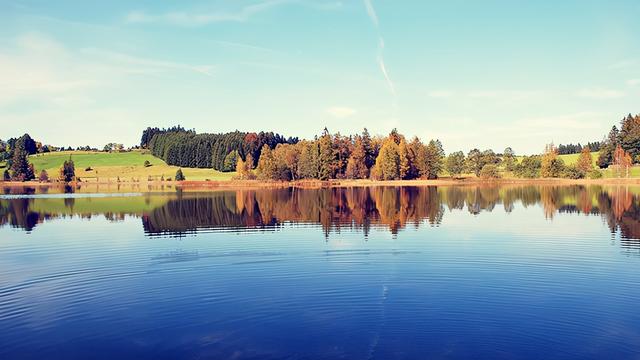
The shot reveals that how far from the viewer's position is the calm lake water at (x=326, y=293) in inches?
788

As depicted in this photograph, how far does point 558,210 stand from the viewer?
244 feet

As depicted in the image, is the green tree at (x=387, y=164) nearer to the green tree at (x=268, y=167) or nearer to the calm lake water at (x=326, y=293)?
the green tree at (x=268, y=167)

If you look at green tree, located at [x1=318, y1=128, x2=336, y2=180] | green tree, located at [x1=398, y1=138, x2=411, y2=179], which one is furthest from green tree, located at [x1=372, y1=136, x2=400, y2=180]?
green tree, located at [x1=318, y1=128, x2=336, y2=180]

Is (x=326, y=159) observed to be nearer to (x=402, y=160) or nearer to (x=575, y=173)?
(x=402, y=160)

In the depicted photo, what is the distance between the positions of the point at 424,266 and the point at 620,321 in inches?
537

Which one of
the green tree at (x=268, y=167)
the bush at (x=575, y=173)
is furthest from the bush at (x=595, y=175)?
the green tree at (x=268, y=167)

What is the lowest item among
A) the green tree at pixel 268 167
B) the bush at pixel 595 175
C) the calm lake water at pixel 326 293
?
the calm lake water at pixel 326 293

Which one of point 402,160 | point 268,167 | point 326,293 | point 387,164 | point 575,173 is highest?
point 402,160

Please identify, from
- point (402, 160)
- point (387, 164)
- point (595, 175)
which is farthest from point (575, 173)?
point (387, 164)

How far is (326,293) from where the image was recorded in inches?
1094

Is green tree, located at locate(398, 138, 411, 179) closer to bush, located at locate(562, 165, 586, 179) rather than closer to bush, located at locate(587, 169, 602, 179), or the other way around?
bush, located at locate(562, 165, 586, 179)

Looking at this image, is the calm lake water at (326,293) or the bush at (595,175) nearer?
the calm lake water at (326,293)

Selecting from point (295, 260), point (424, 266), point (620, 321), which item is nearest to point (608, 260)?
point (424, 266)

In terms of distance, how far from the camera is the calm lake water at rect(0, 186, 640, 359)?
20.0m
